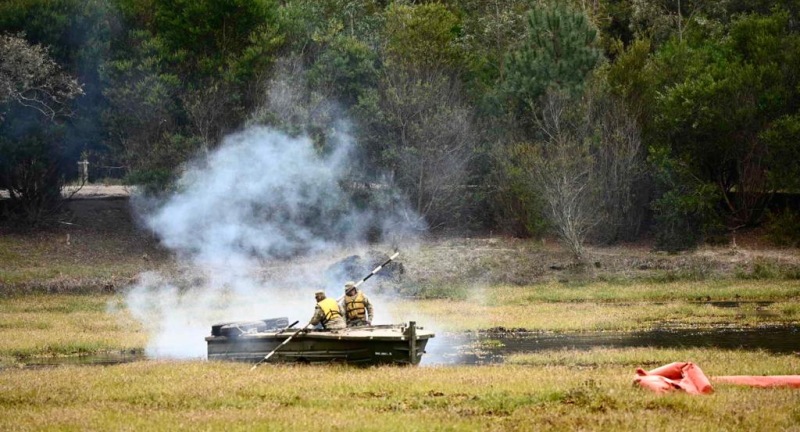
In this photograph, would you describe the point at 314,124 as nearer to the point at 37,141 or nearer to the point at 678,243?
the point at 37,141

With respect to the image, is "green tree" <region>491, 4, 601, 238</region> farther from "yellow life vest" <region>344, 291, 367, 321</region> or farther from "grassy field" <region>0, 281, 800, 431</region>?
"yellow life vest" <region>344, 291, 367, 321</region>

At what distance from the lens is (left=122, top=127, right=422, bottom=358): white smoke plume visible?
47875 millimetres

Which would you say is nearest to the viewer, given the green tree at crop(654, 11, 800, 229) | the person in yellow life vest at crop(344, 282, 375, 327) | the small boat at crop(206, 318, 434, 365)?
the small boat at crop(206, 318, 434, 365)

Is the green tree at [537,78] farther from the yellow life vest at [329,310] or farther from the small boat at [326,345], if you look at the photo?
the small boat at [326,345]

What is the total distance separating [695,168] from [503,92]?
427 inches

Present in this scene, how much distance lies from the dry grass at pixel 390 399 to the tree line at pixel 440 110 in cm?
3009

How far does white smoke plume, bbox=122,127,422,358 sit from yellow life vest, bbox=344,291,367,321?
46.1ft

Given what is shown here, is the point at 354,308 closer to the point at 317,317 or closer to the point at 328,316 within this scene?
the point at 328,316

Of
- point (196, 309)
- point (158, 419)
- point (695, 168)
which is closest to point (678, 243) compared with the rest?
point (695, 168)

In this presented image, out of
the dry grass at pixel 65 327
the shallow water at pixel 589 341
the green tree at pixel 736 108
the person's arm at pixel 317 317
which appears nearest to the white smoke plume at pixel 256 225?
the dry grass at pixel 65 327

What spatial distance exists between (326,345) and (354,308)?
225 cm

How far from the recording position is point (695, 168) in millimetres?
56781

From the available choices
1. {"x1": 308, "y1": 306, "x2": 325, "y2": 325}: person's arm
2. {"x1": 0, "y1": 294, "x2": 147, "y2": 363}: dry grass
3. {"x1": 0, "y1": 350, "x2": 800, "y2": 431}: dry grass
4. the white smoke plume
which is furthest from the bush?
{"x1": 308, "y1": 306, "x2": 325, "y2": 325}: person's arm

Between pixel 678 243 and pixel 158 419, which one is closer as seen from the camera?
pixel 158 419
